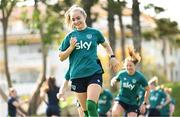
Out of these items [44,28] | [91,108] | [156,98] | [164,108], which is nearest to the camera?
[91,108]

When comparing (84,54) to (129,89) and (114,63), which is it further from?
(129,89)

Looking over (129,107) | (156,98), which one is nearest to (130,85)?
(129,107)

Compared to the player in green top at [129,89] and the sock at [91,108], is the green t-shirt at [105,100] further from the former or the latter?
the sock at [91,108]

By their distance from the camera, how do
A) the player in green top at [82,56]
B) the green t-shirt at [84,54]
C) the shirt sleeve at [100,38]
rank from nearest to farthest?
the player in green top at [82,56], the green t-shirt at [84,54], the shirt sleeve at [100,38]

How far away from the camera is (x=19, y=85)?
306ft

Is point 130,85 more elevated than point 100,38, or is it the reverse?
→ point 100,38

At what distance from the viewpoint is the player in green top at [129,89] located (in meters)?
15.6

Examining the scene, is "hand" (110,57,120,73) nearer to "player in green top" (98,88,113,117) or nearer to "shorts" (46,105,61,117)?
"player in green top" (98,88,113,117)

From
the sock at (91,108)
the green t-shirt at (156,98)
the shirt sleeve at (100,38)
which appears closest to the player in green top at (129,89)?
the shirt sleeve at (100,38)

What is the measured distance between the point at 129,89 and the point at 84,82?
4.09 m

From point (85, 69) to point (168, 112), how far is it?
1583cm

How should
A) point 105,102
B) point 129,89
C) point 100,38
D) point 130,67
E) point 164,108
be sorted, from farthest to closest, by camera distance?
1. point 164,108
2. point 105,102
3. point 129,89
4. point 130,67
5. point 100,38

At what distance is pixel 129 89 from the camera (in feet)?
51.4

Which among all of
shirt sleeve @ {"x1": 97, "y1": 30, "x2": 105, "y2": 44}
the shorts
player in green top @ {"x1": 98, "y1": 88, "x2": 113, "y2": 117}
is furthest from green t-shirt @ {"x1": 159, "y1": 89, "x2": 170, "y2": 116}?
shirt sleeve @ {"x1": 97, "y1": 30, "x2": 105, "y2": 44}
